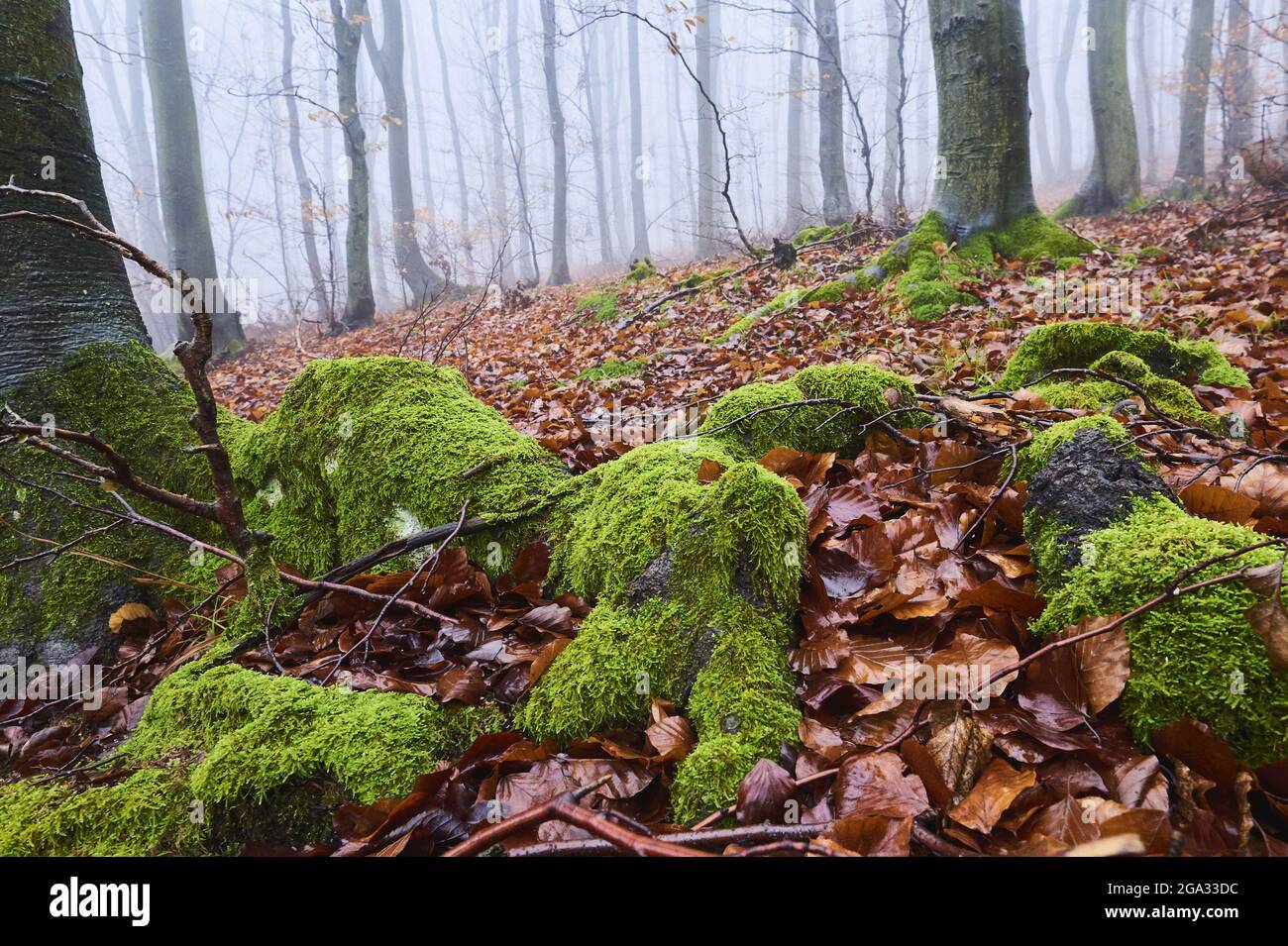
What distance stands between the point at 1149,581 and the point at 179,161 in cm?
1500

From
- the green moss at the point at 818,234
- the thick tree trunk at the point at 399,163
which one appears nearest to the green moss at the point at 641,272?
the green moss at the point at 818,234

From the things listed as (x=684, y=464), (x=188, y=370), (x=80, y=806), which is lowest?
(x=80, y=806)

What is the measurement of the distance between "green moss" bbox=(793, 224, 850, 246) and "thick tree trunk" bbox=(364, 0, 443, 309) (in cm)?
977

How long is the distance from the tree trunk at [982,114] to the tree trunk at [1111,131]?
5.92 m

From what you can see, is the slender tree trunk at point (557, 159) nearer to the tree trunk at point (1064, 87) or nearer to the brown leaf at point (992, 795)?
the brown leaf at point (992, 795)

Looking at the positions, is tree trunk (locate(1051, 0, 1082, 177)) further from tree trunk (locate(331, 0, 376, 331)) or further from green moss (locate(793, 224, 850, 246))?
tree trunk (locate(331, 0, 376, 331))

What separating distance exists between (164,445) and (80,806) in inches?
73.8

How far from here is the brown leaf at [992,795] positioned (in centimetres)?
116

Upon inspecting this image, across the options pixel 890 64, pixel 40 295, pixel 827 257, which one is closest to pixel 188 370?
pixel 40 295

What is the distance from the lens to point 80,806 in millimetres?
1648

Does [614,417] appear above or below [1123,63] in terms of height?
below

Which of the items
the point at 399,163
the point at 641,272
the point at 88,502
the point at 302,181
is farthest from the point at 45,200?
the point at 302,181

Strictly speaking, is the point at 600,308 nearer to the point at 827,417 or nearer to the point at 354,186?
the point at 827,417
